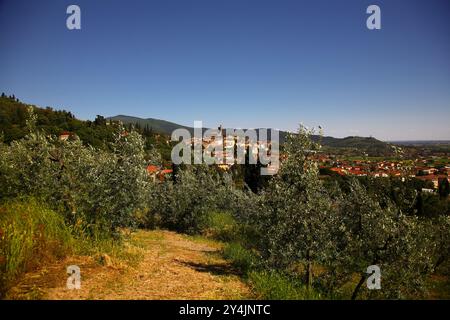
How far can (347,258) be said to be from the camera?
8.09 meters

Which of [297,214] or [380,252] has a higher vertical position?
[297,214]

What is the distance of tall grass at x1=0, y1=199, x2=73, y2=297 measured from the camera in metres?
5.70

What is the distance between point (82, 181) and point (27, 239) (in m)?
3.98

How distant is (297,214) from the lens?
8320 mm

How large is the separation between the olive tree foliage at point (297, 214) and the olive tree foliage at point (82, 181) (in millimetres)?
4671

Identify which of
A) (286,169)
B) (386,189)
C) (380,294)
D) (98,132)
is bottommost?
(380,294)
